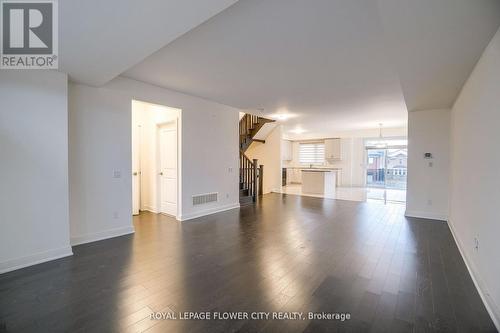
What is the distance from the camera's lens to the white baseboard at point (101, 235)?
3.54 meters

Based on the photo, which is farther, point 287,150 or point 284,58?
point 287,150

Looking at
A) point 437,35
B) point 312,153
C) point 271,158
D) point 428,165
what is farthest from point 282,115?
point 312,153

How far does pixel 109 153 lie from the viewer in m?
3.90

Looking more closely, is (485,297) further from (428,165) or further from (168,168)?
(168,168)

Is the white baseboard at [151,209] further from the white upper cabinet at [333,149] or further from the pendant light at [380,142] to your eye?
the pendant light at [380,142]

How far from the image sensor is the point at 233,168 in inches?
252

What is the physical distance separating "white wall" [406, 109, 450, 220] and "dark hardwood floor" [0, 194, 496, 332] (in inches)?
47.7

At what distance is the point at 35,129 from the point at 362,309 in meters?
4.28

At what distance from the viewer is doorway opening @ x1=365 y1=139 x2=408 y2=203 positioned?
32.6ft

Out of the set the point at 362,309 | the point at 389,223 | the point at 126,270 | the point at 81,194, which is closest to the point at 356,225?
the point at 389,223

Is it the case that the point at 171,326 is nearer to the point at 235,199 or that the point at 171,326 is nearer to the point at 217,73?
the point at 217,73

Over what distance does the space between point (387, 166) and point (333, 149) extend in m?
2.67

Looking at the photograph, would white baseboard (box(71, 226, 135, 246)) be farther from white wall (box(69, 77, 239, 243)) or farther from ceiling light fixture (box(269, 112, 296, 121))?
ceiling light fixture (box(269, 112, 296, 121))

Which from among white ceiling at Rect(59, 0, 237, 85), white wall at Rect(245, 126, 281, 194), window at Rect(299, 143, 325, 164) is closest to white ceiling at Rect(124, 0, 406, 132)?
white ceiling at Rect(59, 0, 237, 85)
